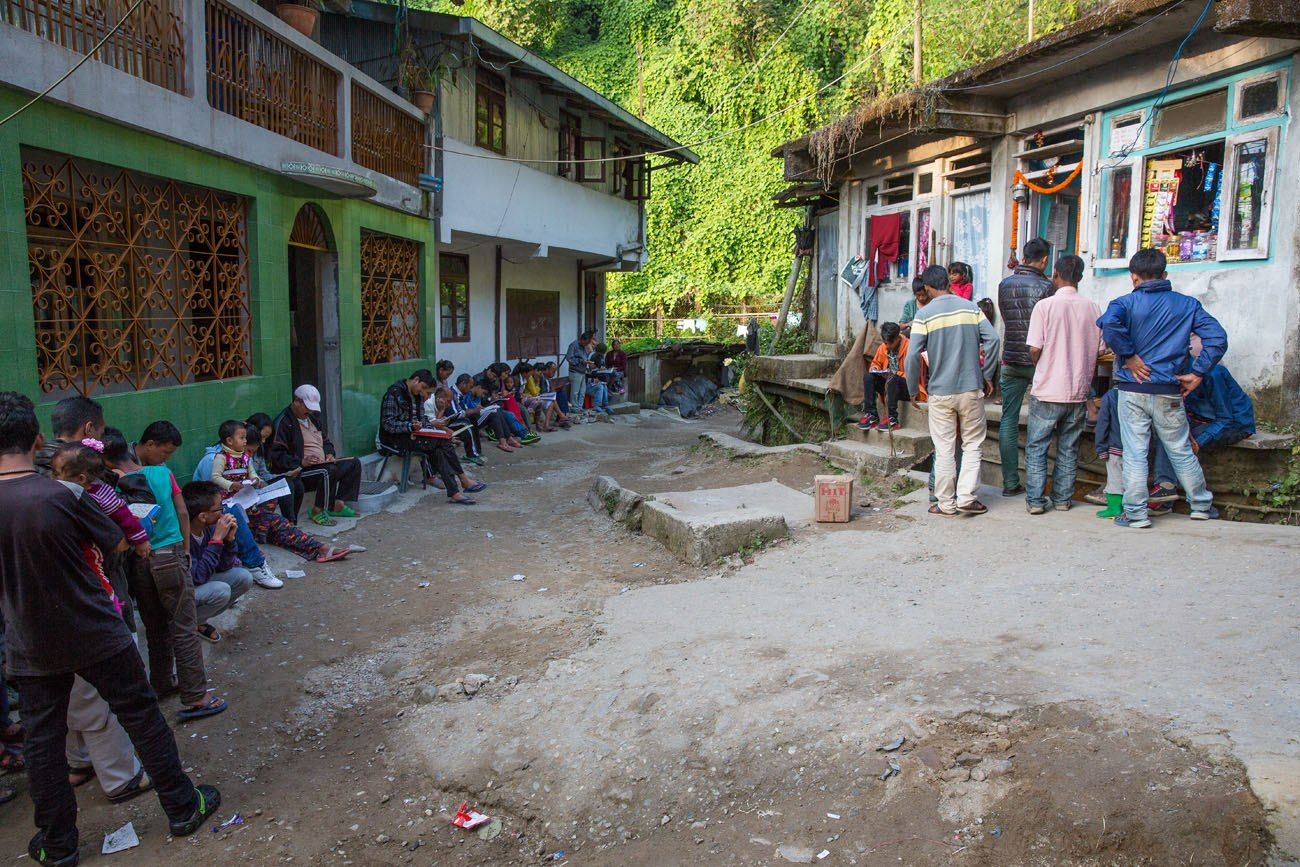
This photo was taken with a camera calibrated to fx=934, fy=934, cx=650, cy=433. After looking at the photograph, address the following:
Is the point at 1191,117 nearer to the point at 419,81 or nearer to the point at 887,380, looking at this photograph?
the point at 887,380

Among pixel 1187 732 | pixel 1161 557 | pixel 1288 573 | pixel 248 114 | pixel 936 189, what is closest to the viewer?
pixel 1187 732

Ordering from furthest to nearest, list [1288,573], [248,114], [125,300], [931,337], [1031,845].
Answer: [248,114] → [931,337] → [125,300] → [1288,573] → [1031,845]

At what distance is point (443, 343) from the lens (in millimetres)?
14656

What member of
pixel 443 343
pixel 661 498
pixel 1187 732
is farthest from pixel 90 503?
pixel 443 343

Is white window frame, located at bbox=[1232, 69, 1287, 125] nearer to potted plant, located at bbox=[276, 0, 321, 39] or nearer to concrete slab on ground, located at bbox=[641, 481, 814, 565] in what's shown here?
concrete slab on ground, located at bbox=[641, 481, 814, 565]

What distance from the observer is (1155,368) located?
6383mm

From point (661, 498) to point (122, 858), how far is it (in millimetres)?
5572

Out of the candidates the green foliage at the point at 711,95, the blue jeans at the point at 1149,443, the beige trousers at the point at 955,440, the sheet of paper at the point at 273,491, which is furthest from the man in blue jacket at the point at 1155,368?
the green foliage at the point at 711,95

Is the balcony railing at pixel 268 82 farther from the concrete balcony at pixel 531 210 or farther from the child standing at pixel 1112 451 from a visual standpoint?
the child standing at pixel 1112 451

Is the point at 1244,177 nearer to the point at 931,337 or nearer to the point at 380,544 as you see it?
the point at 931,337

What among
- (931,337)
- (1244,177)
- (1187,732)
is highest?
(1244,177)

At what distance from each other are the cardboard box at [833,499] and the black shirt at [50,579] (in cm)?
527

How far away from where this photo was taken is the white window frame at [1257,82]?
7020 mm

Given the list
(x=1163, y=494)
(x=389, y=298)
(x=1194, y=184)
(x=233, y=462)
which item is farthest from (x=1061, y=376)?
(x=389, y=298)
